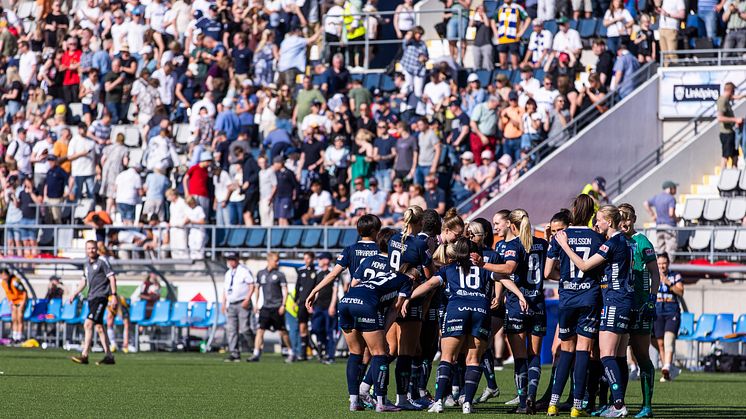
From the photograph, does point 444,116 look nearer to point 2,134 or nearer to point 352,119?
point 352,119

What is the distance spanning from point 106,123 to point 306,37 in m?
4.84

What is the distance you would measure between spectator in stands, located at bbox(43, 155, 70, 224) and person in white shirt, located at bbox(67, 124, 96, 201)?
354 millimetres

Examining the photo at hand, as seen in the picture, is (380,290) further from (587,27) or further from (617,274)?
(587,27)

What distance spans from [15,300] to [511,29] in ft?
37.0

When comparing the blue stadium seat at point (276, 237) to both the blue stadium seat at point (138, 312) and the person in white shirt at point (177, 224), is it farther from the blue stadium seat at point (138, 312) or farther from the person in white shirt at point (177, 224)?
the blue stadium seat at point (138, 312)

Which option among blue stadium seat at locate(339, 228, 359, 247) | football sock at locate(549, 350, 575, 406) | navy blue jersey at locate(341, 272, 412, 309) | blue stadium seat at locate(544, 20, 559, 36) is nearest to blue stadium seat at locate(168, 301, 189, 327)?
blue stadium seat at locate(339, 228, 359, 247)

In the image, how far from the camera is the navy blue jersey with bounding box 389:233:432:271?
46.2 ft

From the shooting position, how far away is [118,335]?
1206 inches

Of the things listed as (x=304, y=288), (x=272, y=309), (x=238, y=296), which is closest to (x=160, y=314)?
(x=238, y=296)

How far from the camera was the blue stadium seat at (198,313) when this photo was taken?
28.4 meters

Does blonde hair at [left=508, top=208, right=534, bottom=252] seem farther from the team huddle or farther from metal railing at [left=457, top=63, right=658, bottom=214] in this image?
metal railing at [left=457, top=63, right=658, bottom=214]

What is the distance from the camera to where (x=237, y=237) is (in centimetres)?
2914

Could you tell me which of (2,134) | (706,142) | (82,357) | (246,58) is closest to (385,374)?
(82,357)

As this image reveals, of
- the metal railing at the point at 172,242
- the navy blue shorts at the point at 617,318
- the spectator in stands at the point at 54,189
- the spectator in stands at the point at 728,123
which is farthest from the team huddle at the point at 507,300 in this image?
the spectator in stands at the point at 54,189
